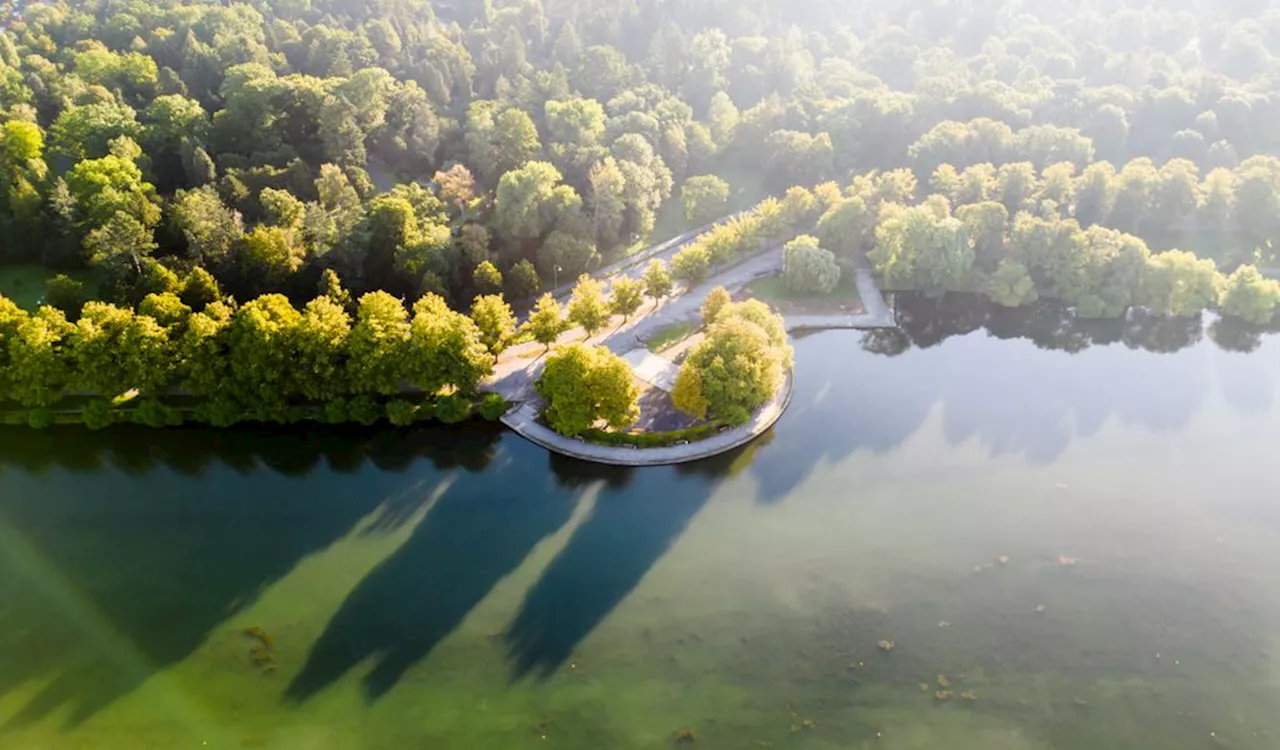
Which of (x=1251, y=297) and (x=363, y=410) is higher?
(x=363, y=410)

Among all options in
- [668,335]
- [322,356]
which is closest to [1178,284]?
[668,335]

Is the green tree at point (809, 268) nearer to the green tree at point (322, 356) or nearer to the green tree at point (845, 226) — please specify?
the green tree at point (845, 226)

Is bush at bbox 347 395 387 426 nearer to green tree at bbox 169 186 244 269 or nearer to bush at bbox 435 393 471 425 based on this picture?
bush at bbox 435 393 471 425

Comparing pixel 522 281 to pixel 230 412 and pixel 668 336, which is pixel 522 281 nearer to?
pixel 668 336

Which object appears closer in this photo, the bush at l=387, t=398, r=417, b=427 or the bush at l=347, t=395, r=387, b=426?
the bush at l=347, t=395, r=387, b=426

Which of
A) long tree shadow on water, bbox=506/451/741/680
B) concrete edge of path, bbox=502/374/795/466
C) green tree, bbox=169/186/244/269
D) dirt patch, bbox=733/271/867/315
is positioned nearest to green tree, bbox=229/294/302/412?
green tree, bbox=169/186/244/269
